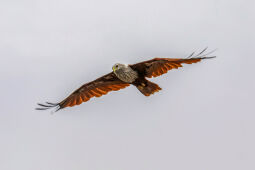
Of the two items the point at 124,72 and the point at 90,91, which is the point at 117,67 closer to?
the point at 124,72

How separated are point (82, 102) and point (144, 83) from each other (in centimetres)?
275

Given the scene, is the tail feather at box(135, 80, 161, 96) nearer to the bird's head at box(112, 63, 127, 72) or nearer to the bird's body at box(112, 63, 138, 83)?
the bird's body at box(112, 63, 138, 83)

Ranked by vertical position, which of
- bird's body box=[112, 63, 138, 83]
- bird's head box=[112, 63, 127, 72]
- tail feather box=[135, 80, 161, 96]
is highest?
bird's head box=[112, 63, 127, 72]

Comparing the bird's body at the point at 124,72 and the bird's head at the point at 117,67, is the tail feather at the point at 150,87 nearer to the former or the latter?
the bird's body at the point at 124,72

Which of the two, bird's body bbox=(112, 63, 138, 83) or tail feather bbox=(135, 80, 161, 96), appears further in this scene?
tail feather bbox=(135, 80, 161, 96)

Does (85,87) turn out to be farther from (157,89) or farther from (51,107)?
(157,89)

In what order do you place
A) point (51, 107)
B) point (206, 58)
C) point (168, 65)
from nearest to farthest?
point (206, 58), point (168, 65), point (51, 107)

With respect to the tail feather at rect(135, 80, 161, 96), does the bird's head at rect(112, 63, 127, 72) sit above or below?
above

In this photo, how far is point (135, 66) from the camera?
66.8ft

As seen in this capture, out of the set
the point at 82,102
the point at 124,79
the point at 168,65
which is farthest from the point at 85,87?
the point at 168,65

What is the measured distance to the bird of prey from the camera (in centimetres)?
1995

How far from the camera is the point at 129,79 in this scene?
20.8 m

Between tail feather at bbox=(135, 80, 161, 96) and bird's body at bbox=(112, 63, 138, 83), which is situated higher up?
bird's body at bbox=(112, 63, 138, 83)

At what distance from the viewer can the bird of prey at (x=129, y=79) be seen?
786 inches
